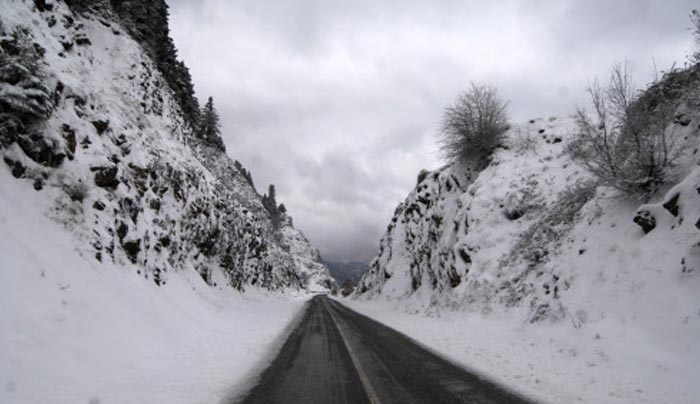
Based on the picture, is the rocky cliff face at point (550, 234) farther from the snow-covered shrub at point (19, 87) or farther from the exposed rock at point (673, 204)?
the snow-covered shrub at point (19, 87)

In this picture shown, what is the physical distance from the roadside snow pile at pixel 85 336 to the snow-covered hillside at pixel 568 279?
6170mm

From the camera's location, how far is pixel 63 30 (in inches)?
672

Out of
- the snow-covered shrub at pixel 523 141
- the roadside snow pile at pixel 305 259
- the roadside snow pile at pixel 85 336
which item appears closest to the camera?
the roadside snow pile at pixel 85 336

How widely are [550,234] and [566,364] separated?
8437mm

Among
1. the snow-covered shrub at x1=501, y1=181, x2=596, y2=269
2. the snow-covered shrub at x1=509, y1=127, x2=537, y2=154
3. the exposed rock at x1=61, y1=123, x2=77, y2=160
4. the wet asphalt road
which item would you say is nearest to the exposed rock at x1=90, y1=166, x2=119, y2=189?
the exposed rock at x1=61, y1=123, x2=77, y2=160

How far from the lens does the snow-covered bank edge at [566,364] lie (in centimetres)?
655

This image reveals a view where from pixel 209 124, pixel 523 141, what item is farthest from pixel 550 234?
pixel 209 124

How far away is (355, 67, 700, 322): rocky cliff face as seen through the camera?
9.54m

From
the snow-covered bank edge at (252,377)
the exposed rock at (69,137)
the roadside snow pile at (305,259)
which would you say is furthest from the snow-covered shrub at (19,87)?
the roadside snow pile at (305,259)

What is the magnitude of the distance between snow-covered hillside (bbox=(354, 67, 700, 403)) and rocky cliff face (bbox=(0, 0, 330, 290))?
1100 centimetres

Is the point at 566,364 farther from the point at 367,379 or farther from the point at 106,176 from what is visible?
the point at 106,176

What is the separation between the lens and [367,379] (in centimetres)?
780

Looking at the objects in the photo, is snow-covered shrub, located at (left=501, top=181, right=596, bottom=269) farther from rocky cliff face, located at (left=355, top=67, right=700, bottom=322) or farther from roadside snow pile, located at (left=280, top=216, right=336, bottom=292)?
roadside snow pile, located at (left=280, top=216, right=336, bottom=292)

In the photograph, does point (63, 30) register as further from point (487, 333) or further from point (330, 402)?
point (487, 333)
